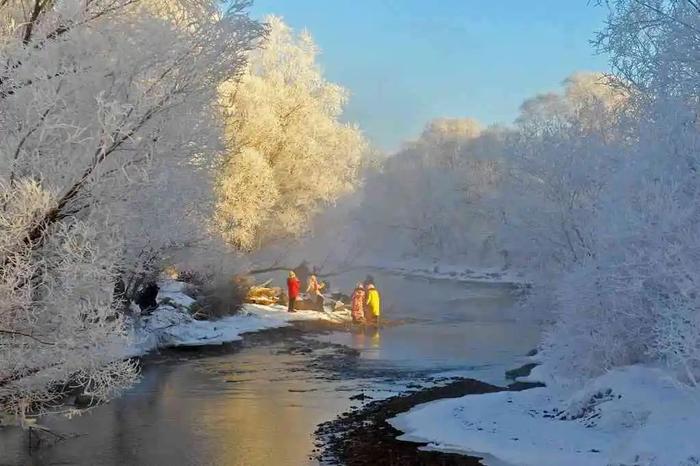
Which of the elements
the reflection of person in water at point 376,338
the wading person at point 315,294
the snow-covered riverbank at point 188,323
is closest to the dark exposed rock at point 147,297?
the snow-covered riverbank at point 188,323

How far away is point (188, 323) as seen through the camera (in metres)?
23.9

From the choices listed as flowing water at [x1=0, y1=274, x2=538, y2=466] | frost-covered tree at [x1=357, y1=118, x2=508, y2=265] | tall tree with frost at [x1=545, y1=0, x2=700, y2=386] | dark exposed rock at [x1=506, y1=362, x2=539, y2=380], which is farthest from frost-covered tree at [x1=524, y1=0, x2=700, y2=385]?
frost-covered tree at [x1=357, y1=118, x2=508, y2=265]

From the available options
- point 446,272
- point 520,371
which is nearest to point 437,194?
point 446,272

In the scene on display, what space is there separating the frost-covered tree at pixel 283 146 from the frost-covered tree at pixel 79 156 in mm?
19013

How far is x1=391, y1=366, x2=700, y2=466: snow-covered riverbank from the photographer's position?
8.49 meters

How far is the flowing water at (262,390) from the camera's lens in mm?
10711

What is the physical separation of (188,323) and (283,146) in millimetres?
10913

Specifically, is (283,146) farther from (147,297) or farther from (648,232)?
(648,232)

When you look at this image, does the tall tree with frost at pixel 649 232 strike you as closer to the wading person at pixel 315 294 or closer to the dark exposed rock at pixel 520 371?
the dark exposed rock at pixel 520 371

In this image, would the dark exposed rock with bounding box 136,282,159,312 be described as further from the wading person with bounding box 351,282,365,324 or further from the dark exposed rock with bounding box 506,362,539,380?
the dark exposed rock with bounding box 506,362,539,380

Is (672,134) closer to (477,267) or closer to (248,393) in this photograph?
(248,393)

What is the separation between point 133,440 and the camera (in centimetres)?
1141

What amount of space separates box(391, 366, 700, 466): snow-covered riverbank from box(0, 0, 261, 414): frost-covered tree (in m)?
4.62

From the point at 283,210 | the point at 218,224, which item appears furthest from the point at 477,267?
the point at 218,224
